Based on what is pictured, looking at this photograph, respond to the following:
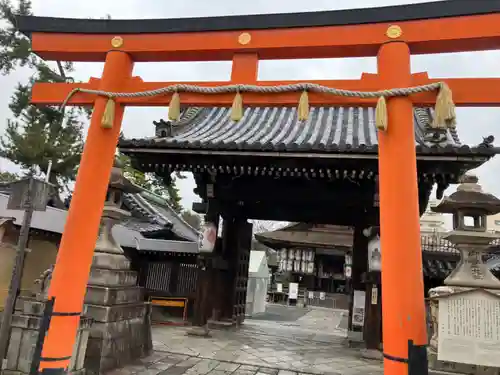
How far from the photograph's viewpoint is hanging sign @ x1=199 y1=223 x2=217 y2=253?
29.6ft

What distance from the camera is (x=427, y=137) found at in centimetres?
734

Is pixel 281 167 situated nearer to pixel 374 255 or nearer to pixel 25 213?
pixel 374 255

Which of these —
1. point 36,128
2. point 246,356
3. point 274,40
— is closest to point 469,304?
point 274,40

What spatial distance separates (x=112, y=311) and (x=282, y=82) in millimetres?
4203

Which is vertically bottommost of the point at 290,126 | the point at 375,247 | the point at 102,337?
the point at 102,337

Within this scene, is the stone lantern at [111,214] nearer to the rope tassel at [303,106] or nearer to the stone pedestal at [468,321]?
the rope tassel at [303,106]

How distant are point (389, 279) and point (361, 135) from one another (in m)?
5.70

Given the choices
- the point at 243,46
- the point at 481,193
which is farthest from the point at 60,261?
the point at 481,193

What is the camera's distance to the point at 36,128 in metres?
15.0

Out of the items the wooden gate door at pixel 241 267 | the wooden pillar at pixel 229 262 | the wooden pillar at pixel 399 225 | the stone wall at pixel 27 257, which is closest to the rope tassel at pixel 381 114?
the wooden pillar at pixel 399 225

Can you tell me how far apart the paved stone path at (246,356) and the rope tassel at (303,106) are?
418 centimetres

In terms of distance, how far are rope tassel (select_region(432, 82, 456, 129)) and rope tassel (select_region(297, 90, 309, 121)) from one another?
120 cm

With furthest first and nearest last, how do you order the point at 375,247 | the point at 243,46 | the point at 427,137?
the point at 375,247
the point at 427,137
the point at 243,46

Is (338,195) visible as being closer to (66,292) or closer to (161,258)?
(161,258)
